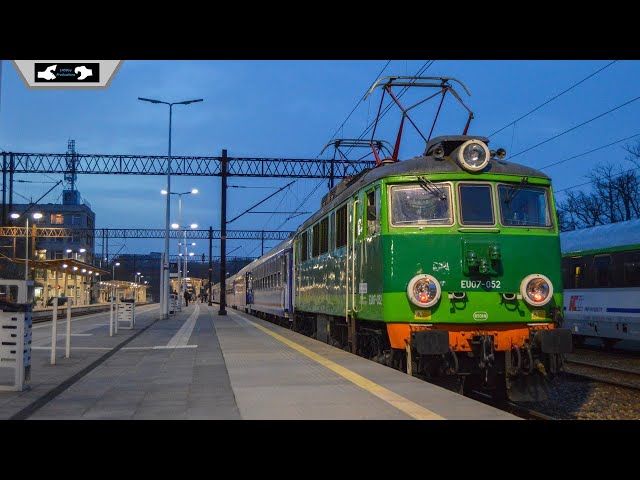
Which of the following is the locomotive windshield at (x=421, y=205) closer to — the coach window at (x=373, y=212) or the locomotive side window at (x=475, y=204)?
the locomotive side window at (x=475, y=204)

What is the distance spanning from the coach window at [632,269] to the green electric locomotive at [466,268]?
26.7ft

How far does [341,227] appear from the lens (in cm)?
1314

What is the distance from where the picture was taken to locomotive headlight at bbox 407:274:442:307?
9.63 meters

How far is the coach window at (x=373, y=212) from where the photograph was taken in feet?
34.4

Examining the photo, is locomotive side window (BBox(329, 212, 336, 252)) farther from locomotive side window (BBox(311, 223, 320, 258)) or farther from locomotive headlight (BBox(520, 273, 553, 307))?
locomotive headlight (BBox(520, 273, 553, 307))

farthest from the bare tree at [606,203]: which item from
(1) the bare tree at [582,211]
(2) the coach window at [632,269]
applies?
(2) the coach window at [632,269]

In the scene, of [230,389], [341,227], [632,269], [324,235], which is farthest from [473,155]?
[632,269]

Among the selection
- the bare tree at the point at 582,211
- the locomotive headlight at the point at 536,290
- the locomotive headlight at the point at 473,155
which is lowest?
the locomotive headlight at the point at 536,290

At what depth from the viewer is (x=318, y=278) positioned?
15953mm
